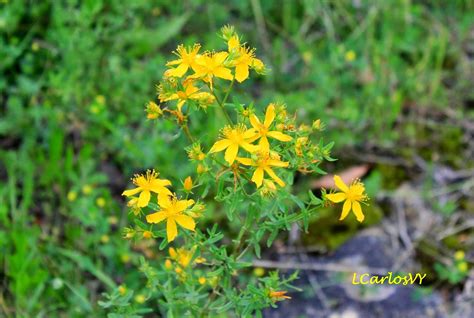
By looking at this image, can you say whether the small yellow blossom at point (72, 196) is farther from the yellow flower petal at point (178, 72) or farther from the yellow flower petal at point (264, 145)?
the yellow flower petal at point (264, 145)

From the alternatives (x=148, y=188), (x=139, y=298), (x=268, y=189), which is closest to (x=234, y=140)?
(x=268, y=189)

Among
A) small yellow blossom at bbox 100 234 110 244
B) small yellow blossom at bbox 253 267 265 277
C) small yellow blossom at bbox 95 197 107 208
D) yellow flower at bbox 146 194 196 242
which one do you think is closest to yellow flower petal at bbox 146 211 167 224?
yellow flower at bbox 146 194 196 242

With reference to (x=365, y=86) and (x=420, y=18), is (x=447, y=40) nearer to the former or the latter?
(x=420, y=18)

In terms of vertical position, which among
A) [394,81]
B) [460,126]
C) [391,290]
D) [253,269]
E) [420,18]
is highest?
[420,18]

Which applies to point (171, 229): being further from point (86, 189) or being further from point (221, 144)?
point (86, 189)

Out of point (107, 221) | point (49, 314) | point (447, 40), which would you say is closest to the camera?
point (49, 314)

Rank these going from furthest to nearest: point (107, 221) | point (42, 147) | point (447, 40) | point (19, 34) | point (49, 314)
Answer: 1. point (447, 40)
2. point (19, 34)
3. point (42, 147)
4. point (107, 221)
5. point (49, 314)

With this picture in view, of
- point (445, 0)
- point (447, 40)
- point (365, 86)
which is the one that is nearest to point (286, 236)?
point (365, 86)
